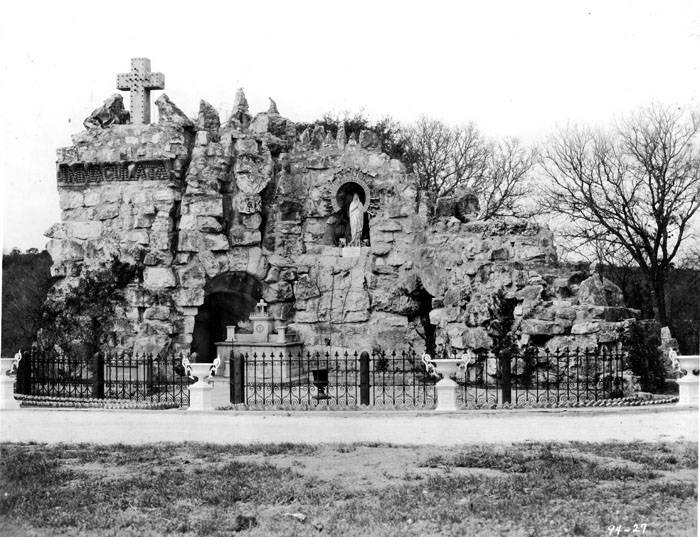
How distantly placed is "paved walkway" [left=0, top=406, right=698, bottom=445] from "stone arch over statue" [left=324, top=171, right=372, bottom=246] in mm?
9620

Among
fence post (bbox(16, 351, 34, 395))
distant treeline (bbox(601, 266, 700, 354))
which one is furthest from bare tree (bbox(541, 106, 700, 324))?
fence post (bbox(16, 351, 34, 395))

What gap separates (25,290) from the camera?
119 feet

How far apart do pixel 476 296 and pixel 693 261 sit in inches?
299

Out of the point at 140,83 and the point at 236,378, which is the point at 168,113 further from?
the point at 236,378

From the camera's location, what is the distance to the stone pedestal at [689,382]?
15086mm

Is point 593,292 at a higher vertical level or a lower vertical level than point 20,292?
lower

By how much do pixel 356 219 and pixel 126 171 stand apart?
232 inches

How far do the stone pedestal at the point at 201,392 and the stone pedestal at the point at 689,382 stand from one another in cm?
781

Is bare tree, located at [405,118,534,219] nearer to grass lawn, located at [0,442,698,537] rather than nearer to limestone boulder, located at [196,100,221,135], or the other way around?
limestone boulder, located at [196,100,221,135]

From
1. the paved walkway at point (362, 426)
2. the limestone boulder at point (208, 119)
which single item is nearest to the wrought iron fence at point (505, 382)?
the paved walkway at point (362, 426)

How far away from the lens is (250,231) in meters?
24.5

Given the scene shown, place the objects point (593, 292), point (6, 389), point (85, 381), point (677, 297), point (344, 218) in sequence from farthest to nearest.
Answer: point (677, 297)
point (344, 218)
point (85, 381)
point (593, 292)
point (6, 389)

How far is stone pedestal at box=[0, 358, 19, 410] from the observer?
1714 cm

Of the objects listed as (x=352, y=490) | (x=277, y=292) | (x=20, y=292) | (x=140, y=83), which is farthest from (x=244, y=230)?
(x=20, y=292)
